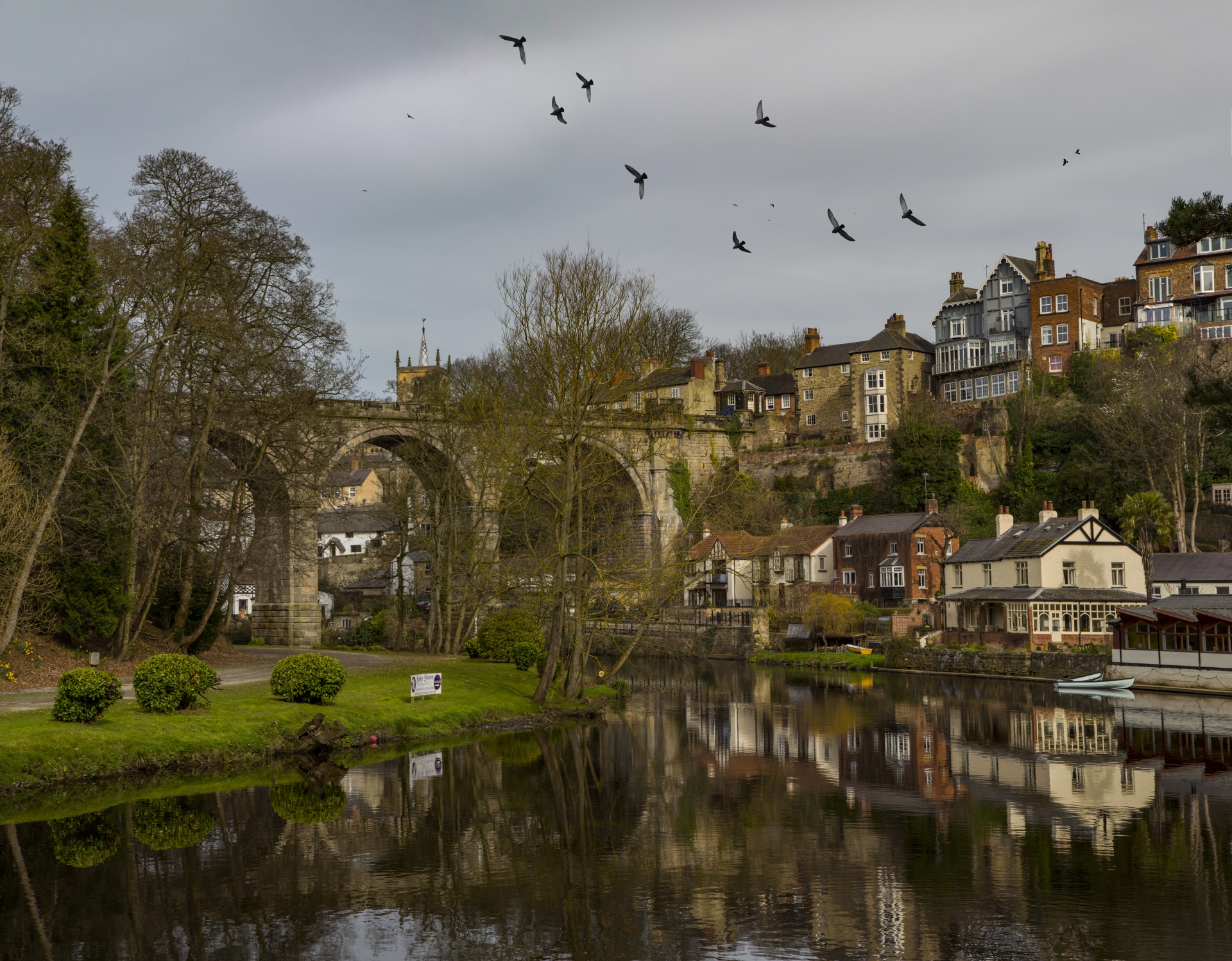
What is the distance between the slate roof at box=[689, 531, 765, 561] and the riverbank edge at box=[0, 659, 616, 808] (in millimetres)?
29627

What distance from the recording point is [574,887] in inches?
538

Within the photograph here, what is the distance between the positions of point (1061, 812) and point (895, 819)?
2.92 metres

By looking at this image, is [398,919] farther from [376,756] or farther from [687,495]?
[687,495]

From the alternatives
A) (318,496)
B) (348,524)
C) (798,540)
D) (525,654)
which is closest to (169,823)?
(525,654)

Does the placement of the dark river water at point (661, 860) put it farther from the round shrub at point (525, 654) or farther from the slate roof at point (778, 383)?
the slate roof at point (778, 383)

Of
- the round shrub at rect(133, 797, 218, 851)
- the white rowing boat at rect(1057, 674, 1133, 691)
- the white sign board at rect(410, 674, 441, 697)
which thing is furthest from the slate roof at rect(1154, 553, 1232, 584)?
the round shrub at rect(133, 797, 218, 851)

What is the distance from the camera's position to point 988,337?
7831 cm

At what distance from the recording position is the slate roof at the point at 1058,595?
46469 mm

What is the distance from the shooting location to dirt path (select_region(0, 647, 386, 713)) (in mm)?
23281

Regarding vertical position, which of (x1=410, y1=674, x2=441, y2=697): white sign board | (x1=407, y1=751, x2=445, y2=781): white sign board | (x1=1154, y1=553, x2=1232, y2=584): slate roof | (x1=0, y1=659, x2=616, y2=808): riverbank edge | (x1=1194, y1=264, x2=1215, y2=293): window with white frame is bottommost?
(x1=407, y1=751, x2=445, y2=781): white sign board

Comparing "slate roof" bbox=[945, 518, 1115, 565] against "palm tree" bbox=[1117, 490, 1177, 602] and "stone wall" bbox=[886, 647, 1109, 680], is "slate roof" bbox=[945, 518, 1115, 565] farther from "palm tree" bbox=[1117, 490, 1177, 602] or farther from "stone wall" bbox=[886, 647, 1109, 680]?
"stone wall" bbox=[886, 647, 1109, 680]

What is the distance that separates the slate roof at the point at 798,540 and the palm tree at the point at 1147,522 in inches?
612

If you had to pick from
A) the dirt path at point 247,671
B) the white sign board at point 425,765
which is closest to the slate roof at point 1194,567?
the dirt path at point 247,671

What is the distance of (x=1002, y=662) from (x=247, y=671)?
28.6 meters
